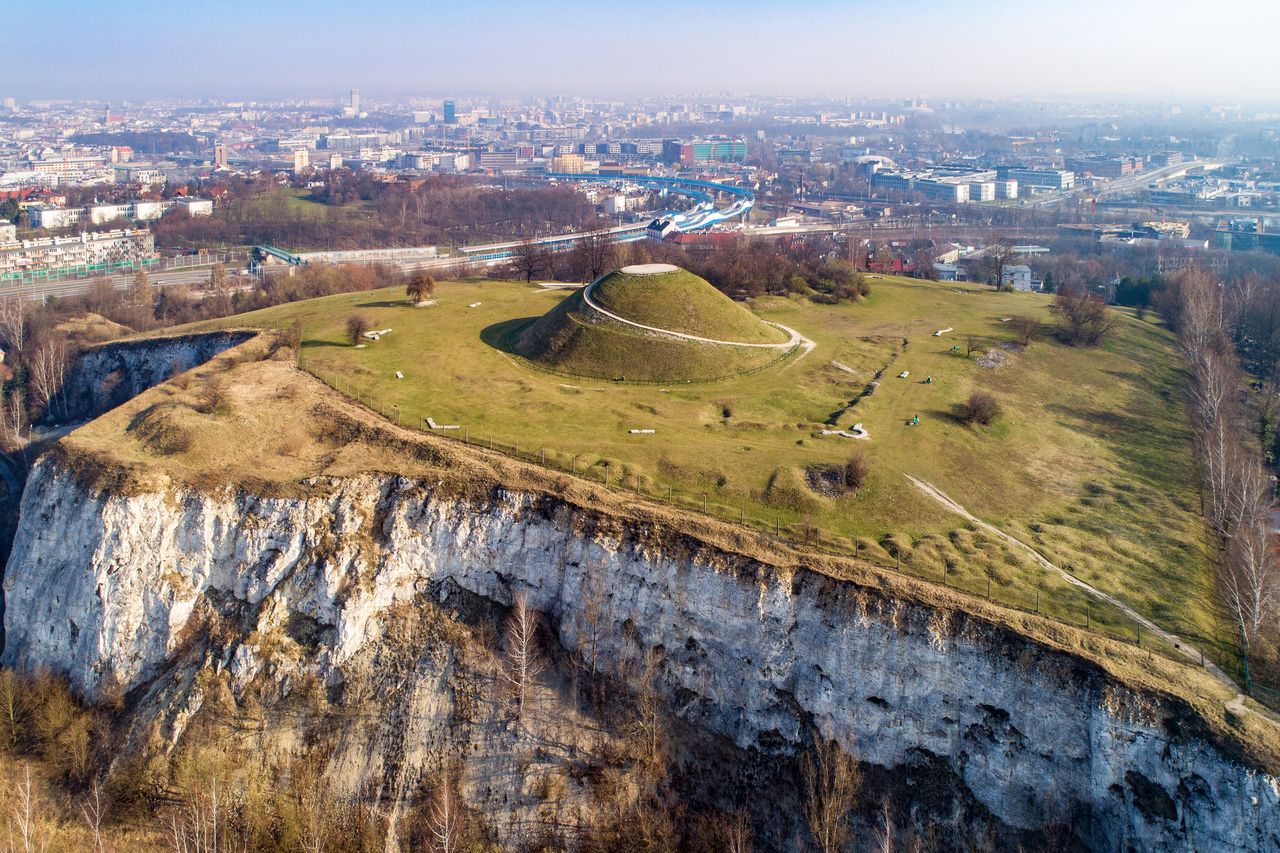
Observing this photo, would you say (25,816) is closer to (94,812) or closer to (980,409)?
(94,812)

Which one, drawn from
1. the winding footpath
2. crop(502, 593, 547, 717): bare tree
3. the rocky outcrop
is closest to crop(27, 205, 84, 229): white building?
the rocky outcrop

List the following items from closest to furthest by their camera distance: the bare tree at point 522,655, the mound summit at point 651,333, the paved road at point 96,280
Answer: the bare tree at point 522,655
the mound summit at point 651,333
the paved road at point 96,280

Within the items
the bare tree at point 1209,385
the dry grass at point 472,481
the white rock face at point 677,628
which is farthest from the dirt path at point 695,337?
the bare tree at point 1209,385

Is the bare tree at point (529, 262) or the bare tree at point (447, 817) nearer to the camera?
the bare tree at point (447, 817)

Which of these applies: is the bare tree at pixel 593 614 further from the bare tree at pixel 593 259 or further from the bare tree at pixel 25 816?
the bare tree at pixel 593 259

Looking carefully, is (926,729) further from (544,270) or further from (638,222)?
(638,222)

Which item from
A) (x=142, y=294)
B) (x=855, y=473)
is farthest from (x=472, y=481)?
(x=142, y=294)
